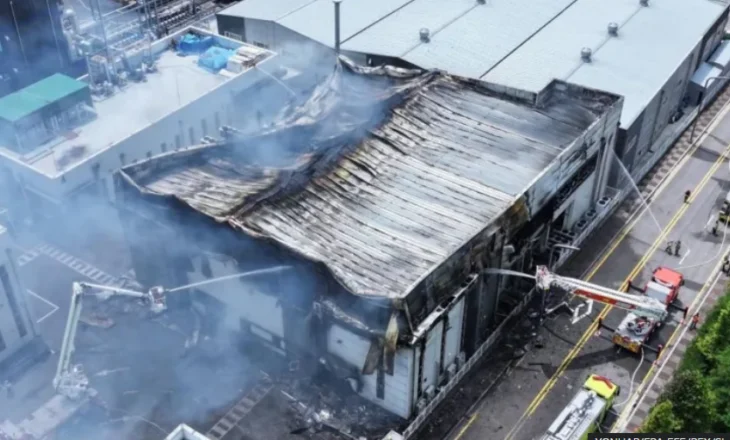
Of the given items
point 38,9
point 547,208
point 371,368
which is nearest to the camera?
point 371,368

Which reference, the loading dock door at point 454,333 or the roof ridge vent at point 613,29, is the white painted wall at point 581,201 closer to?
the loading dock door at point 454,333

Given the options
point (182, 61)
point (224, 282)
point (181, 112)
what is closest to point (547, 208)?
point (224, 282)

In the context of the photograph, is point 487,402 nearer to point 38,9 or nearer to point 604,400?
point 604,400

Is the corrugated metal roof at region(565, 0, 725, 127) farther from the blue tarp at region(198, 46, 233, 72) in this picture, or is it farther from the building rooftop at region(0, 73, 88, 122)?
the building rooftop at region(0, 73, 88, 122)

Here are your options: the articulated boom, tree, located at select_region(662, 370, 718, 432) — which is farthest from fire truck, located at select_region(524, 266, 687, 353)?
tree, located at select_region(662, 370, 718, 432)

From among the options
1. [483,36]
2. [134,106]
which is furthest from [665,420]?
[134,106]

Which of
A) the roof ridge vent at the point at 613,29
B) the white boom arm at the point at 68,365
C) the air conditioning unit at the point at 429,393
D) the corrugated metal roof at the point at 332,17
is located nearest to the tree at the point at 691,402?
the air conditioning unit at the point at 429,393
